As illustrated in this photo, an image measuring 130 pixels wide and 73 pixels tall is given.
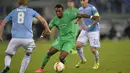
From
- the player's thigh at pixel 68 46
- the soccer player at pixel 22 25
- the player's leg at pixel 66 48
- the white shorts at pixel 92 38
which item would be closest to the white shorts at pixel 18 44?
the soccer player at pixel 22 25

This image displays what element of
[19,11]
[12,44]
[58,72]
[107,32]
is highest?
[19,11]

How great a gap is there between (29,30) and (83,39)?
4291mm

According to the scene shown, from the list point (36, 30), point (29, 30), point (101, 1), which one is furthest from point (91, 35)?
point (101, 1)

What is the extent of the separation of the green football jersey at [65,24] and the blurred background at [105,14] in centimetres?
2703

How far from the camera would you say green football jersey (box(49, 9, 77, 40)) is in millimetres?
14125

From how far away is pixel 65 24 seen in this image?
1421 centimetres

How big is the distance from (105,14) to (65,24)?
35.9 m

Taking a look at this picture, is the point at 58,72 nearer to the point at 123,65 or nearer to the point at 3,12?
the point at 123,65

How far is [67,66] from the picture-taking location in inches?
691

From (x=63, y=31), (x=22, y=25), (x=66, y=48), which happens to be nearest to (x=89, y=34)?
(x=63, y=31)

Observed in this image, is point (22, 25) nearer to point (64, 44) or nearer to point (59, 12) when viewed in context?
point (59, 12)

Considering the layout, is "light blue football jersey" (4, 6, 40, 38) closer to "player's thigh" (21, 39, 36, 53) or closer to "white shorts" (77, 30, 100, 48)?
"player's thigh" (21, 39, 36, 53)

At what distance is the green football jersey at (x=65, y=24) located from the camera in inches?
556

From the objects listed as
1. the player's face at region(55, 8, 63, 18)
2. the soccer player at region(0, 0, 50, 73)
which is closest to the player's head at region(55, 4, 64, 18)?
the player's face at region(55, 8, 63, 18)
